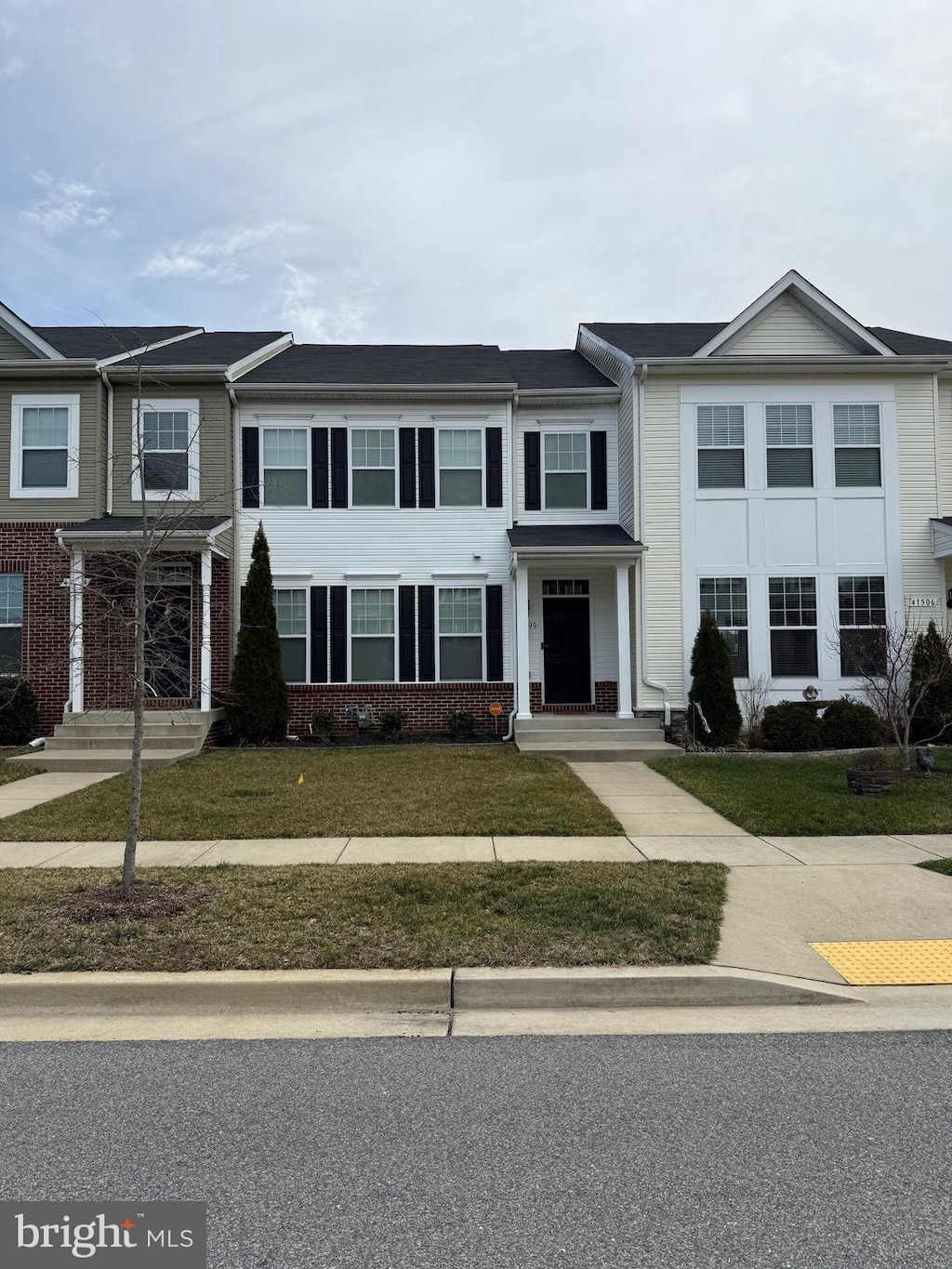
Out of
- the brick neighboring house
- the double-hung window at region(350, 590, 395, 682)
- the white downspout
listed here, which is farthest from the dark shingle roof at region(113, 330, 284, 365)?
the white downspout

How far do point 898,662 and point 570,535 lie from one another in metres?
5.89

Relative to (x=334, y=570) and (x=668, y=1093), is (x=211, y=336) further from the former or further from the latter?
(x=668, y=1093)

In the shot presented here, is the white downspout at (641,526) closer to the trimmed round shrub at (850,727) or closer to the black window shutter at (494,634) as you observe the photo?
the black window shutter at (494,634)

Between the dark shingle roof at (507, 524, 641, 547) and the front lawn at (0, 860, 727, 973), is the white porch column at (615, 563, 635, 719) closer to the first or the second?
the dark shingle roof at (507, 524, 641, 547)

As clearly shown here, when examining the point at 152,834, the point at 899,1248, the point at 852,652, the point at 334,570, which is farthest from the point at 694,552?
the point at 899,1248

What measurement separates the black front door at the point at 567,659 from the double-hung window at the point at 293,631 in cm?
459

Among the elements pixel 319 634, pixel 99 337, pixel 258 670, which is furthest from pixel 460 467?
pixel 99 337

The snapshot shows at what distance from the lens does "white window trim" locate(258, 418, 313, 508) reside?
16.4 m

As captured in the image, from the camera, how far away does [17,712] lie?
14555 mm

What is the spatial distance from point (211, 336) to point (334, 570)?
21.5 ft

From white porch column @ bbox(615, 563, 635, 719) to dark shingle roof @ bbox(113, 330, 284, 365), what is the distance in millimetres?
8226

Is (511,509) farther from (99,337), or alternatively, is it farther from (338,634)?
(99,337)

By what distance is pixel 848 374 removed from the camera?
15906 mm

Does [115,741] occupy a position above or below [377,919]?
above
